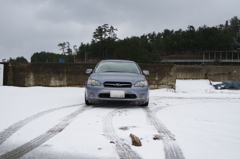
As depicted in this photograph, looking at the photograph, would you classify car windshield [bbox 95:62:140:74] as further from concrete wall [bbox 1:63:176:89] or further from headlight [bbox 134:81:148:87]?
concrete wall [bbox 1:63:176:89]

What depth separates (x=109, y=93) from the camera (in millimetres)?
5098

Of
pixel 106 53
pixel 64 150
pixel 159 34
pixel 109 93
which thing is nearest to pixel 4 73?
pixel 109 93

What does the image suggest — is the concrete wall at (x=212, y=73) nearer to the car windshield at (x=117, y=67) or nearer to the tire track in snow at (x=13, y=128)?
the car windshield at (x=117, y=67)

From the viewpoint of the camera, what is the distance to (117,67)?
6500 mm

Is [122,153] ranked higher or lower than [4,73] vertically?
lower

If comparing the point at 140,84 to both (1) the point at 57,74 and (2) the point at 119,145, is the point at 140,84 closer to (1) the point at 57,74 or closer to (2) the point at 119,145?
(2) the point at 119,145

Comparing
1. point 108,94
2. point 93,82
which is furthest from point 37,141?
point 93,82

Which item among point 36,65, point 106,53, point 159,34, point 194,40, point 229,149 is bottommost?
point 229,149

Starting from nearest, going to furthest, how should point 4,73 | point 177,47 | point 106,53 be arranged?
point 4,73 < point 106,53 < point 177,47

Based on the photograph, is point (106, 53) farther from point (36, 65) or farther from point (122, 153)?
point (122, 153)

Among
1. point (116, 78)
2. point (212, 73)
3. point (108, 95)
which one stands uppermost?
point (212, 73)

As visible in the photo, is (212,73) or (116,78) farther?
(212,73)

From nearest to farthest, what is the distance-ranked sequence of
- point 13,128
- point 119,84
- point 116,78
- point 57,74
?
point 13,128
point 119,84
point 116,78
point 57,74

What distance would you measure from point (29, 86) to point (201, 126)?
32.1ft
